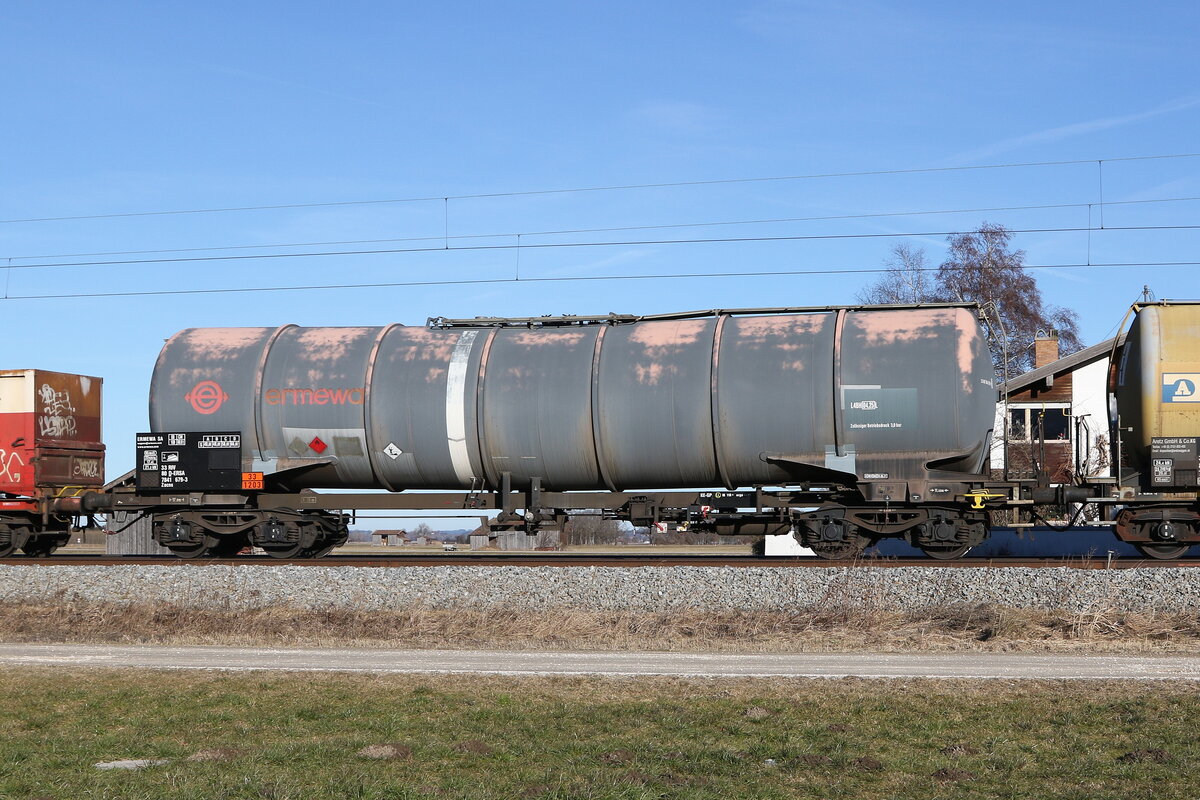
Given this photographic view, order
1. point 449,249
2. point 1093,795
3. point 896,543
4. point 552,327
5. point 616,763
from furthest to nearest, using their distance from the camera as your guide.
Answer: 1. point 896,543
2. point 449,249
3. point 552,327
4. point 616,763
5. point 1093,795

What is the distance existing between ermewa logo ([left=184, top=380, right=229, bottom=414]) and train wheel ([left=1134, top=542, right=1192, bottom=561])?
50.8 ft

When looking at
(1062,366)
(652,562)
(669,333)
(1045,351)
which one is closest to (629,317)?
(669,333)

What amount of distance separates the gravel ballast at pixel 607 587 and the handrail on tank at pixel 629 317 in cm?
442

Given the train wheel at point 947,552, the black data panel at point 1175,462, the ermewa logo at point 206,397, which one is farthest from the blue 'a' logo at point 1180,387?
the ermewa logo at point 206,397

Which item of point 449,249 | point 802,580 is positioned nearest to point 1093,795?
point 802,580

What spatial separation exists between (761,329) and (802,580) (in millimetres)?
4409

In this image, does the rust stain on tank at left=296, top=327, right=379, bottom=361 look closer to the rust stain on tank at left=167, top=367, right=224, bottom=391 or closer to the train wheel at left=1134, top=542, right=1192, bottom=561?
the rust stain on tank at left=167, top=367, right=224, bottom=391

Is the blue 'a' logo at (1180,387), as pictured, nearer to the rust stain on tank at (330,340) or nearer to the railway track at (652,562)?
the railway track at (652,562)

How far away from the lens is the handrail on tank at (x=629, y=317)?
18.1 meters

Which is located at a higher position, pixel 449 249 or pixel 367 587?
pixel 449 249

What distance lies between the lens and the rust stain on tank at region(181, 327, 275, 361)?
1920cm

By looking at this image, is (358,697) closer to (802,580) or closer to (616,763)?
(616,763)

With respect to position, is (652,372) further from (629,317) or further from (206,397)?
(206,397)

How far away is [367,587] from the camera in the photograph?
645 inches
